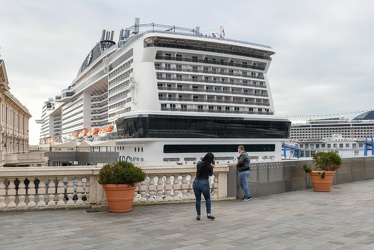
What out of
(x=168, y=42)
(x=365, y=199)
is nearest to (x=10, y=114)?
(x=168, y=42)

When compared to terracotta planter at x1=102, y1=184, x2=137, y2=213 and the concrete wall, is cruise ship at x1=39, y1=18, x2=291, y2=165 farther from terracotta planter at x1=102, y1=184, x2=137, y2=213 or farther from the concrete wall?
terracotta planter at x1=102, y1=184, x2=137, y2=213

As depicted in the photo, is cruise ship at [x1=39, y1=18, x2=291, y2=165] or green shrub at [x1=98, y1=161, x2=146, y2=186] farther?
cruise ship at [x1=39, y1=18, x2=291, y2=165]

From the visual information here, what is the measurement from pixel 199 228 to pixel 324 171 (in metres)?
7.23

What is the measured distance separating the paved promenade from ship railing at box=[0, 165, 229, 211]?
37 cm

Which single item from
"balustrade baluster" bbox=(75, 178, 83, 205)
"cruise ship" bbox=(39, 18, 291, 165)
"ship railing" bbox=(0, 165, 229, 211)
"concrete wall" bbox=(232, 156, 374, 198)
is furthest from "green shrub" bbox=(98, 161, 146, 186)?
"cruise ship" bbox=(39, 18, 291, 165)

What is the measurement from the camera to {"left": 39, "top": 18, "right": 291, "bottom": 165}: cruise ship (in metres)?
56.4

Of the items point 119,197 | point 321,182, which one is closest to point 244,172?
point 321,182

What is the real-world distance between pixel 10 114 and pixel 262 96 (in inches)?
1754

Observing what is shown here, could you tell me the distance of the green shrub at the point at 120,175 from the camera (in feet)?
26.9

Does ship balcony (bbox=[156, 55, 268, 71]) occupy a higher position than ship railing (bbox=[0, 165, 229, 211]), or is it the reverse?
ship balcony (bbox=[156, 55, 268, 71])

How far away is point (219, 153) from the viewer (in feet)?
200

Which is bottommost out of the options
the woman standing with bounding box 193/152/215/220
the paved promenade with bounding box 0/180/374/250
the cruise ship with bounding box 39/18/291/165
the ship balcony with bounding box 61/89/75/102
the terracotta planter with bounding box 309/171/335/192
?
the paved promenade with bounding box 0/180/374/250

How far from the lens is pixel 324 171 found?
1252 cm

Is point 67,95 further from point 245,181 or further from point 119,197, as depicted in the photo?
point 119,197
